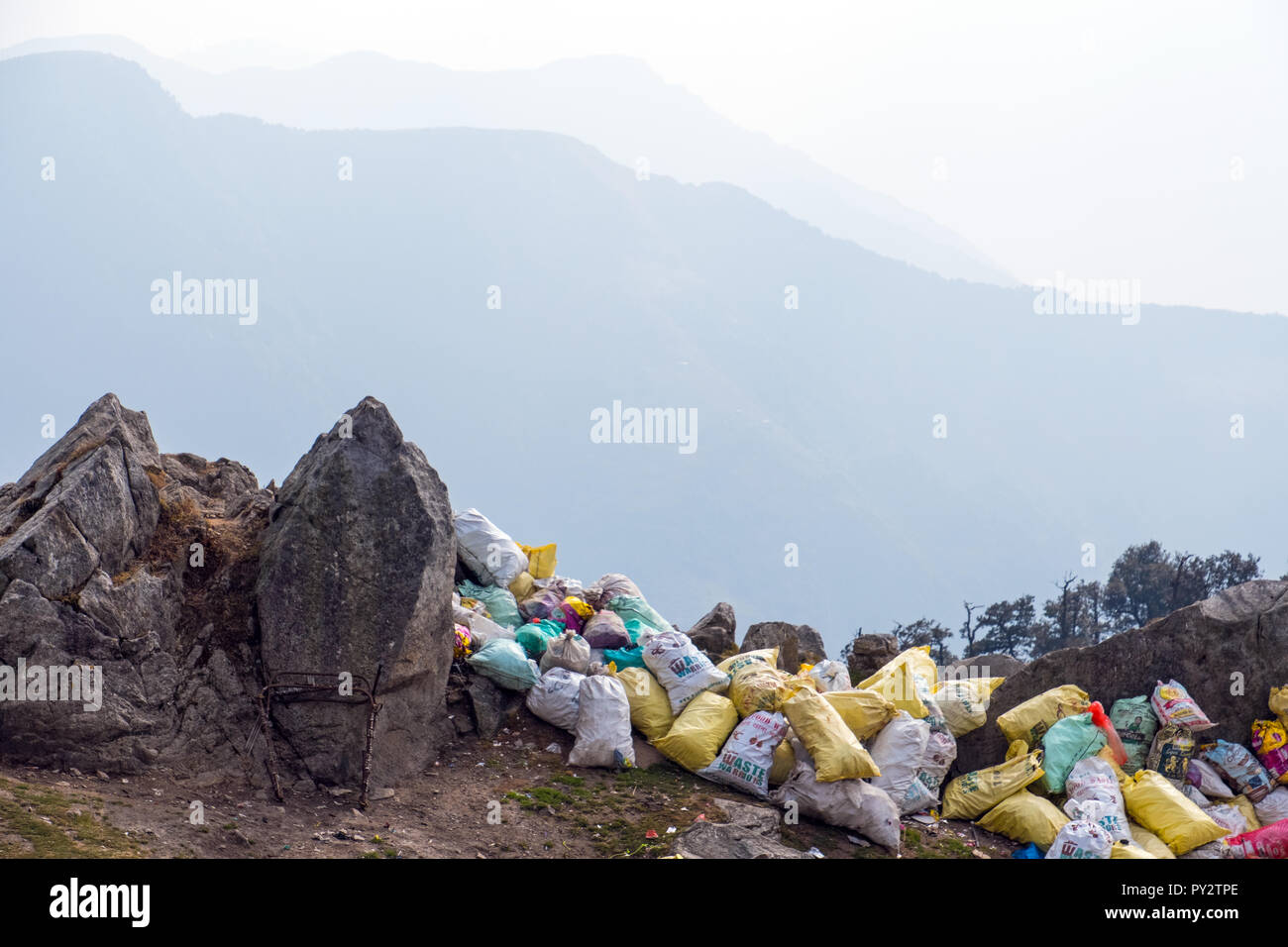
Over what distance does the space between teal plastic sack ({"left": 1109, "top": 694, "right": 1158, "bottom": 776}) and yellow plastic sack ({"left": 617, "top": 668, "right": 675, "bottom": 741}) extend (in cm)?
373

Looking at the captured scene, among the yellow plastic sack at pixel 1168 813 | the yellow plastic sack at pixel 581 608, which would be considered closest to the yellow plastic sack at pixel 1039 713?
the yellow plastic sack at pixel 1168 813

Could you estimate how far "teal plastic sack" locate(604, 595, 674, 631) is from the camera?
9.88m

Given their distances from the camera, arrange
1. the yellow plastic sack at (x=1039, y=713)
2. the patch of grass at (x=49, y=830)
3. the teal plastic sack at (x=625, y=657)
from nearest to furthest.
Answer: the patch of grass at (x=49, y=830), the yellow plastic sack at (x=1039, y=713), the teal plastic sack at (x=625, y=657)

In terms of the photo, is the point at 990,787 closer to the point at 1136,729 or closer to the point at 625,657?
the point at 1136,729

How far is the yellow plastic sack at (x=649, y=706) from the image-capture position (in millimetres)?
8248

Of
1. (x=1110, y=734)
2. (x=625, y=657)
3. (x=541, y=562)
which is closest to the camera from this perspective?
(x=1110, y=734)

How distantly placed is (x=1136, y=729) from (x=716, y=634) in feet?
12.8

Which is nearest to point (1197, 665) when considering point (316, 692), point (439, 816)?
point (439, 816)

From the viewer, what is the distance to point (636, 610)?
9938mm

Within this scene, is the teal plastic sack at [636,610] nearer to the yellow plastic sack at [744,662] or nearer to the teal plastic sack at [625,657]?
the teal plastic sack at [625,657]

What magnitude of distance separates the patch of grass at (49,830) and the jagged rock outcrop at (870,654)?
23.6 feet

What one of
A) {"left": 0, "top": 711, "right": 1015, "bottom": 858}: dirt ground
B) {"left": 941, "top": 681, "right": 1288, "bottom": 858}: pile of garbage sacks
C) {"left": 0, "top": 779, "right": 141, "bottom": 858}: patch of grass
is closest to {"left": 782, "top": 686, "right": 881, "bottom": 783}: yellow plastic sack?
{"left": 0, "top": 711, "right": 1015, "bottom": 858}: dirt ground

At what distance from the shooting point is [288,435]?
18925 cm
